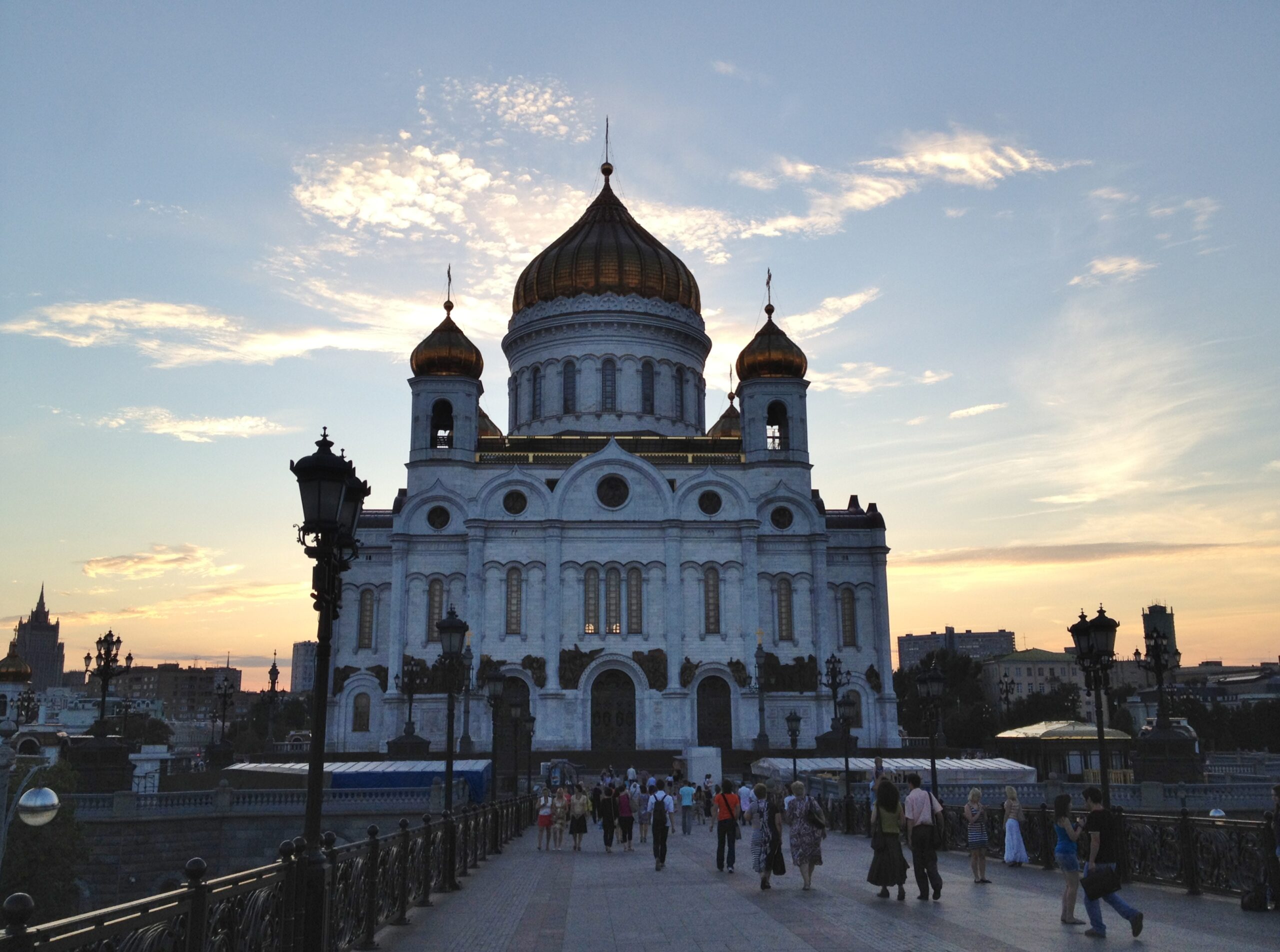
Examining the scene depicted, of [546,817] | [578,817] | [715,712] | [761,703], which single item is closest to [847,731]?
[761,703]

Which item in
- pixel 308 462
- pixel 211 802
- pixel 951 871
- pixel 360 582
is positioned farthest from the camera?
pixel 360 582

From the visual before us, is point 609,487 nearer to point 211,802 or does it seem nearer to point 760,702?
point 760,702

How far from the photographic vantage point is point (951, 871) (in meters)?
17.6

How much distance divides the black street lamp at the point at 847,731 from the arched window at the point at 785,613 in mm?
3800

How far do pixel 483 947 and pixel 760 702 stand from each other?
32912 mm

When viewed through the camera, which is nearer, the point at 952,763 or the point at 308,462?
the point at 308,462

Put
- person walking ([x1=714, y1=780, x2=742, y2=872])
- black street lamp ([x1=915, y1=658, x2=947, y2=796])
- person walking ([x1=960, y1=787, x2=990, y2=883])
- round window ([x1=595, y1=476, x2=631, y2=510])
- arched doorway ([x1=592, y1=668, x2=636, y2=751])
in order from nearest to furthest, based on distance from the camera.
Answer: person walking ([x1=960, y1=787, x2=990, y2=883]) → person walking ([x1=714, y1=780, x2=742, y2=872]) → black street lamp ([x1=915, y1=658, x2=947, y2=796]) → arched doorway ([x1=592, y1=668, x2=636, y2=751]) → round window ([x1=595, y1=476, x2=631, y2=510])

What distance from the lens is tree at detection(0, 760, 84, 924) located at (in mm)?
30484

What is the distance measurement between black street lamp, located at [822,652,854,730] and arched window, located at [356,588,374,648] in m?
19.7

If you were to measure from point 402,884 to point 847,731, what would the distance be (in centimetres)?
2242

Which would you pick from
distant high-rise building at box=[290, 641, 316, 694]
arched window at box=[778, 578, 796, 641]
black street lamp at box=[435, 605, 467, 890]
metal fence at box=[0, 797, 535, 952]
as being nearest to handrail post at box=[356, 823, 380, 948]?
metal fence at box=[0, 797, 535, 952]

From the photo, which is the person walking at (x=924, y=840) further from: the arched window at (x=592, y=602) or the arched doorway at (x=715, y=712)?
the arched window at (x=592, y=602)

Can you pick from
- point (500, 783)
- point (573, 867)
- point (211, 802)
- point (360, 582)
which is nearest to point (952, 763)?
point (500, 783)

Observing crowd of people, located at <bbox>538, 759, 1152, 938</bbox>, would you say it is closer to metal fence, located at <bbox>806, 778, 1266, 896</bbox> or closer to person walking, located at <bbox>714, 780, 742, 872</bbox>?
person walking, located at <bbox>714, 780, 742, 872</bbox>
